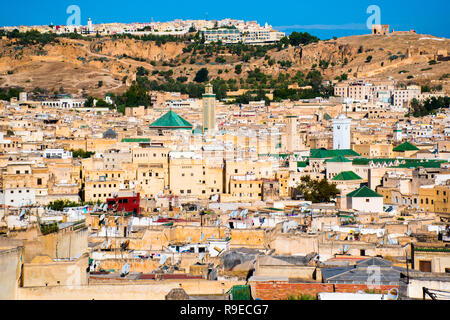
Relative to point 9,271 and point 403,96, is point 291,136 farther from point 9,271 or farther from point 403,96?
point 9,271

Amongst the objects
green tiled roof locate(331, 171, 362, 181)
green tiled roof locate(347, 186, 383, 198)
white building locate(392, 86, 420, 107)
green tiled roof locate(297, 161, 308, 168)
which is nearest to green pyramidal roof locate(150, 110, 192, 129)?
green tiled roof locate(297, 161, 308, 168)

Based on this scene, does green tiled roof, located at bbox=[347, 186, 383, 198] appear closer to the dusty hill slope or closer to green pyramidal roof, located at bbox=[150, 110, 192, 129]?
green pyramidal roof, located at bbox=[150, 110, 192, 129]

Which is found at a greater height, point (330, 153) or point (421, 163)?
point (330, 153)

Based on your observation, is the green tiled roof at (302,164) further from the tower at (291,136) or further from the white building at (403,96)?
the white building at (403,96)

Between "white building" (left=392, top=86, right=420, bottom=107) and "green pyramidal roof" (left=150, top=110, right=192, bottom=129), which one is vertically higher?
"white building" (left=392, top=86, right=420, bottom=107)

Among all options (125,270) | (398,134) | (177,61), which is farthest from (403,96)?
(125,270)

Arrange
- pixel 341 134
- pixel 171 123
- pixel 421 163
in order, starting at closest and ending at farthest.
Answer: pixel 421 163
pixel 171 123
pixel 341 134

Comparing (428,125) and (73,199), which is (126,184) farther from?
(428,125)

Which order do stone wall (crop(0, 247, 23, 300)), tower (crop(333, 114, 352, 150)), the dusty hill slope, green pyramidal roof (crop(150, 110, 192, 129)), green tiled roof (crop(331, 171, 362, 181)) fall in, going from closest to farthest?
stone wall (crop(0, 247, 23, 300)) → green tiled roof (crop(331, 171, 362, 181)) → green pyramidal roof (crop(150, 110, 192, 129)) → tower (crop(333, 114, 352, 150)) → the dusty hill slope
